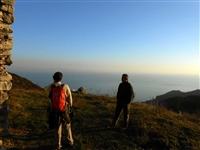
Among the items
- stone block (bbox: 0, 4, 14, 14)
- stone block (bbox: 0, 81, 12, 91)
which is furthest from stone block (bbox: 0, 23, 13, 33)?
stone block (bbox: 0, 81, 12, 91)

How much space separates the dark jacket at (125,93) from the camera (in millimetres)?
9633

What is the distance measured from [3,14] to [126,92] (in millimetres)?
5602

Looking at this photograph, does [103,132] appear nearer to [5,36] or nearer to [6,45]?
[6,45]

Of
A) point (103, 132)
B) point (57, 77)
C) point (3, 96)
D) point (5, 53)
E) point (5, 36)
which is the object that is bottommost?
point (103, 132)

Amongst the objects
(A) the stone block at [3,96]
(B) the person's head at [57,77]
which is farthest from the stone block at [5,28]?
(B) the person's head at [57,77]

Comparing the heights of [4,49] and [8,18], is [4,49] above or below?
below

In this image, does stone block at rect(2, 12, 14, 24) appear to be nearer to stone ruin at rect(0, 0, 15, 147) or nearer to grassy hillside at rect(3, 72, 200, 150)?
stone ruin at rect(0, 0, 15, 147)

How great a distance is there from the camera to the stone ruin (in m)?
7.65

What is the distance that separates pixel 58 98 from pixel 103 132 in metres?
3.48

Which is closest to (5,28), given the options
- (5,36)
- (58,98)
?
(5,36)

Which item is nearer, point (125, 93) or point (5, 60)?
point (5, 60)

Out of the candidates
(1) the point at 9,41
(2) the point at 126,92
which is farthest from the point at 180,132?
(1) the point at 9,41

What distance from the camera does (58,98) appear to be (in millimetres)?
7234

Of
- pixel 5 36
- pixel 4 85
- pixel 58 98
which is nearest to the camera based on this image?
pixel 58 98
